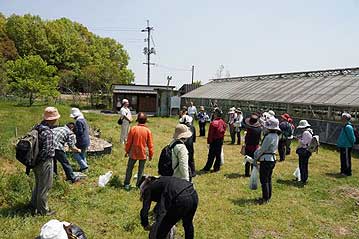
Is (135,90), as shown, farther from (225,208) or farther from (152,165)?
(225,208)

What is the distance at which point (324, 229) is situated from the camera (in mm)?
5648

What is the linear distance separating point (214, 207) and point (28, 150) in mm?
3617

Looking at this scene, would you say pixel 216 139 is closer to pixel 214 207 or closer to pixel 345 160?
pixel 214 207

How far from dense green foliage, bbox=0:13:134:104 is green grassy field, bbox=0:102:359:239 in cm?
3286

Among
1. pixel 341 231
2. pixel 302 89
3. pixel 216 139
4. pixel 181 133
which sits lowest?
pixel 341 231

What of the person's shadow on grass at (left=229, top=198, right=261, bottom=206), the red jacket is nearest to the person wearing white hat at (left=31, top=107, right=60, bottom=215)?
the person's shadow on grass at (left=229, top=198, right=261, bottom=206)

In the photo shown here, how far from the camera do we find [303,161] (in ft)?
26.6

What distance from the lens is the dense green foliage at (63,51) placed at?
137ft

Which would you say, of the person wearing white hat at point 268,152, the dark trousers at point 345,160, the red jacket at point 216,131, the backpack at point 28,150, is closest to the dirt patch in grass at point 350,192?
the dark trousers at point 345,160

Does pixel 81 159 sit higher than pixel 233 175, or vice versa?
pixel 81 159

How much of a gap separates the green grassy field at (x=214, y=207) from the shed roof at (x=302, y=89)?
26.5 ft

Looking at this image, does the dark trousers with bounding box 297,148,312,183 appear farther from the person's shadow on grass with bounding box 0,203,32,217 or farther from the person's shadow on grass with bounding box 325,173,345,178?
the person's shadow on grass with bounding box 0,203,32,217

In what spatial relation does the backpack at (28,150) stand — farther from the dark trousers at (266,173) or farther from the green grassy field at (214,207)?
the dark trousers at (266,173)

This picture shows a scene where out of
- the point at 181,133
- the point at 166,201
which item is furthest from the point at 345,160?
the point at 166,201
